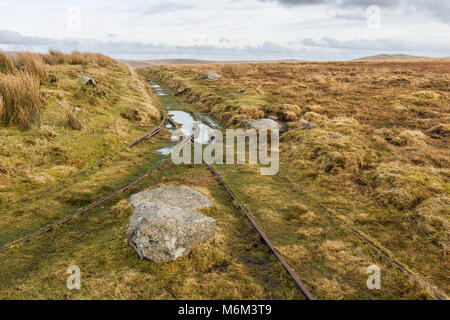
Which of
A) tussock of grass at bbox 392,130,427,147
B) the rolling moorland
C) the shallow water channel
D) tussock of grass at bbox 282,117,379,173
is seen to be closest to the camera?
the rolling moorland

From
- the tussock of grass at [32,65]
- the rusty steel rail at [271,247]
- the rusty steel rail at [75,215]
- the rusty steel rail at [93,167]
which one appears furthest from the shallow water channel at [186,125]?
the tussock of grass at [32,65]

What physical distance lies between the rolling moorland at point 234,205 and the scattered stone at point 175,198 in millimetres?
336

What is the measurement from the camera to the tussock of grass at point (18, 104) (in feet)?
43.5

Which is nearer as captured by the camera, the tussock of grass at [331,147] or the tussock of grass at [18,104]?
the tussock of grass at [331,147]

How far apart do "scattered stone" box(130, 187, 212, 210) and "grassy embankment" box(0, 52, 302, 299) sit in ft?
1.17

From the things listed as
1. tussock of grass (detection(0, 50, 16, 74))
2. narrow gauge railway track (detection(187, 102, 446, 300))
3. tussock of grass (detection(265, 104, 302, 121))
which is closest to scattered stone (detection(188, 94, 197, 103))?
tussock of grass (detection(265, 104, 302, 121))

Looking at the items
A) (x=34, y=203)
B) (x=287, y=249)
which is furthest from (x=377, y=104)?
(x=34, y=203)

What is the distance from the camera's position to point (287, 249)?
283 inches

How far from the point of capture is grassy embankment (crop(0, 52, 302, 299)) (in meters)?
5.59

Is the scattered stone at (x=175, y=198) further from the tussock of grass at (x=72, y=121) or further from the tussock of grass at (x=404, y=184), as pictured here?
the tussock of grass at (x=72, y=121)

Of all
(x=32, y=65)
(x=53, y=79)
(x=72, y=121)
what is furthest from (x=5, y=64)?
(x=72, y=121)

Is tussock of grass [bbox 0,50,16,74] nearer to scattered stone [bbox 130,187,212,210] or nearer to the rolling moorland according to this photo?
the rolling moorland

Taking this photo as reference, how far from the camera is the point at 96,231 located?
791 cm
